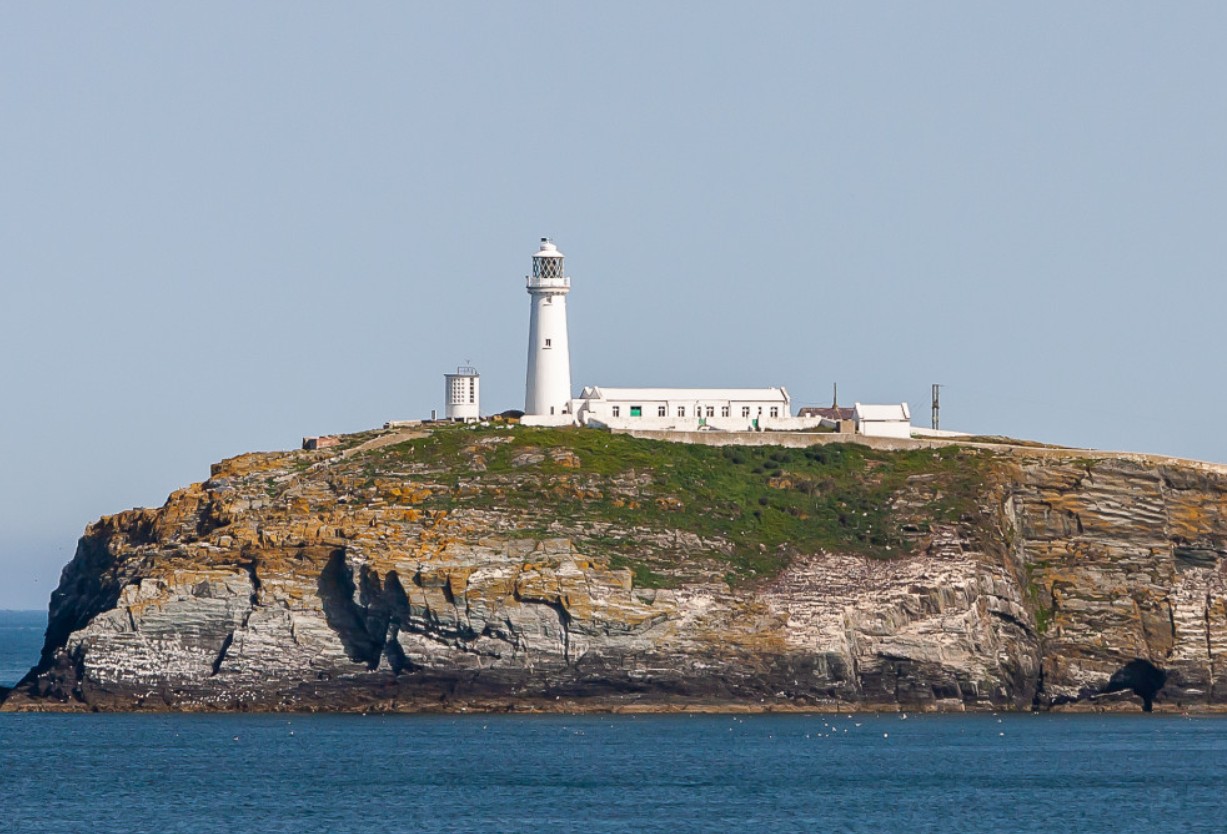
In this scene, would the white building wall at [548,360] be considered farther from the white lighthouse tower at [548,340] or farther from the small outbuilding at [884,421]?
the small outbuilding at [884,421]

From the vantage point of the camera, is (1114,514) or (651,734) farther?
(1114,514)

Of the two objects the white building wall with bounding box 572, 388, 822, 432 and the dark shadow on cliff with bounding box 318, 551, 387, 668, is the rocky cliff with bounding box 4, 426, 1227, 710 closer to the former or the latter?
the dark shadow on cliff with bounding box 318, 551, 387, 668

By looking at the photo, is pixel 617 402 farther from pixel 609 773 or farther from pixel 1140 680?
pixel 609 773

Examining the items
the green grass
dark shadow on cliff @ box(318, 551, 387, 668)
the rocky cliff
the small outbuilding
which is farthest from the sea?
the small outbuilding

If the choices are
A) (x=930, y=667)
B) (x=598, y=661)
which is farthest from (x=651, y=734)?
(x=930, y=667)

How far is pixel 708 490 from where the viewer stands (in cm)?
9562

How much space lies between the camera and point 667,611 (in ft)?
280

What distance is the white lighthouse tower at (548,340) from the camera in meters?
104

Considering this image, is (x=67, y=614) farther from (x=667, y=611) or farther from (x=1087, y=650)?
(x=1087, y=650)

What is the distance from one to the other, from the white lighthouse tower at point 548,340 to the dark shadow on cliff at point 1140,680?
91.2 ft

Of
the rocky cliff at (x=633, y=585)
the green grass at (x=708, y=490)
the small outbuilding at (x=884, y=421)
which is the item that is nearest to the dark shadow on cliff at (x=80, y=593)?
the rocky cliff at (x=633, y=585)

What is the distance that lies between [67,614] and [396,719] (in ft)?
55.9

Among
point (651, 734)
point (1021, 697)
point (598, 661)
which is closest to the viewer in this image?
point (651, 734)

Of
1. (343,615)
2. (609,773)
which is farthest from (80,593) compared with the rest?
Answer: (609,773)
